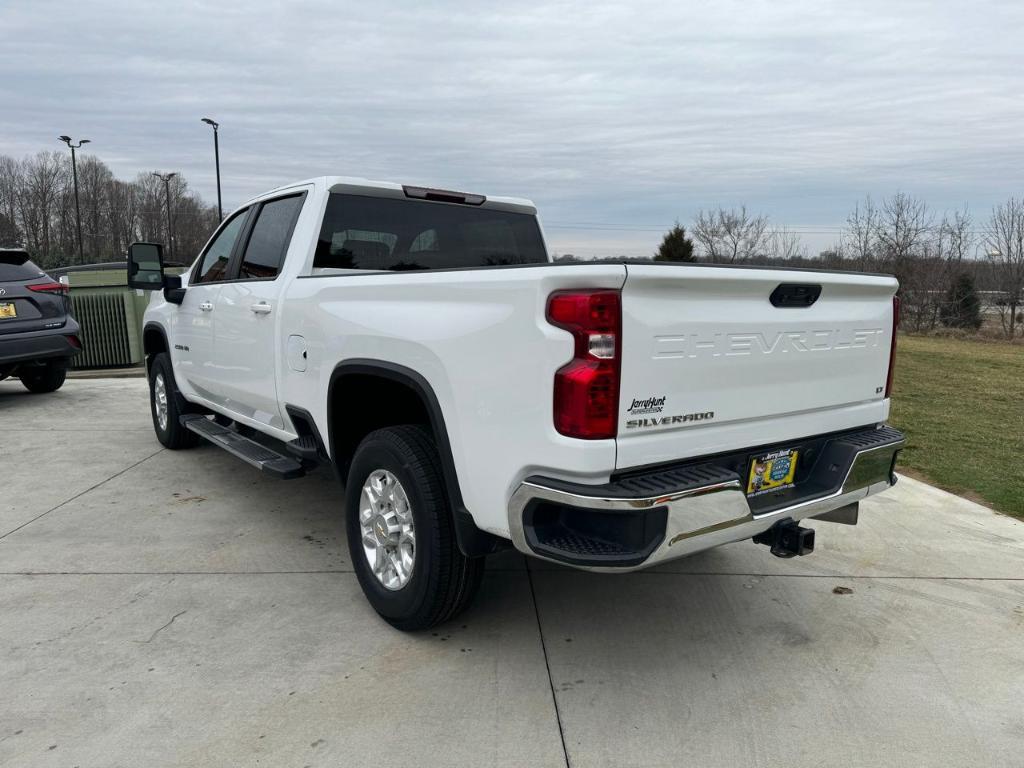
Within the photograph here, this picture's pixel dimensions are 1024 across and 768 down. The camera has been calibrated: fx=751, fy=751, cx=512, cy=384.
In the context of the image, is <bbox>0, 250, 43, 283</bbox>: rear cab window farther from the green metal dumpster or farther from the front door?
the front door

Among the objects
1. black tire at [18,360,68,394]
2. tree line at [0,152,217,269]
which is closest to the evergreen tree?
black tire at [18,360,68,394]

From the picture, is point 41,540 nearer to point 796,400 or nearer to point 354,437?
point 354,437

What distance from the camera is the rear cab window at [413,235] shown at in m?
4.07

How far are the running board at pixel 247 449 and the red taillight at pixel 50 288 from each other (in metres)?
4.09

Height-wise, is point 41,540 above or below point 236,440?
below

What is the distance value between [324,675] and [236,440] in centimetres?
229

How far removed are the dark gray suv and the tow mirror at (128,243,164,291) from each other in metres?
3.76

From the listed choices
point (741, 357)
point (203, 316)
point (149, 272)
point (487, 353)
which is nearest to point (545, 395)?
point (487, 353)

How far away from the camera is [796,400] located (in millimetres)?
2957

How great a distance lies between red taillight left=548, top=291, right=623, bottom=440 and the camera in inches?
91.8

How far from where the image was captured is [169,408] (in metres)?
6.27

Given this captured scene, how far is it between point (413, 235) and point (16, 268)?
6.57 meters

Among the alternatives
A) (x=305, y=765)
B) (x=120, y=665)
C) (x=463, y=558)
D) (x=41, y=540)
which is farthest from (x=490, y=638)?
(x=41, y=540)

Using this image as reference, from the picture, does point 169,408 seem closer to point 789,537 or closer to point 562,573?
point 562,573
